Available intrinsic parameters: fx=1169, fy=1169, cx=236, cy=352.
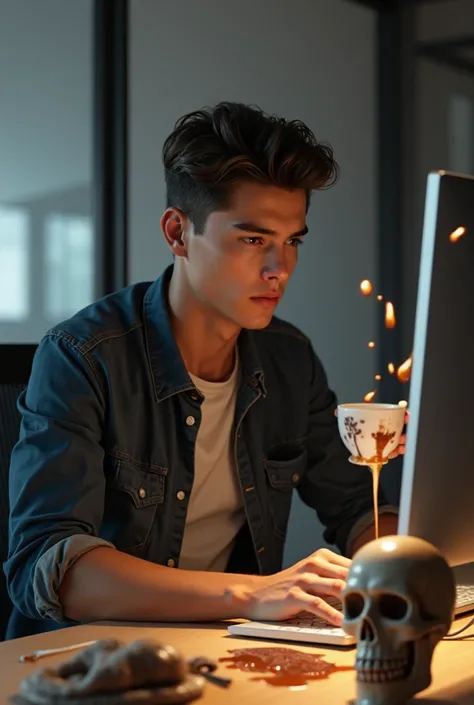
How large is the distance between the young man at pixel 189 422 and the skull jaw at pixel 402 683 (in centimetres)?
50

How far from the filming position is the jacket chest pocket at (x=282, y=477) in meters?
2.14

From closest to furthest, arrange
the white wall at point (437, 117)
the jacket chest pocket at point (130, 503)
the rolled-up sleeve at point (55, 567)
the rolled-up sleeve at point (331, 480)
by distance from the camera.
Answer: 1. the rolled-up sleeve at point (55, 567)
2. the jacket chest pocket at point (130, 503)
3. the rolled-up sleeve at point (331, 480)
4. the white wall at point (437, 117)

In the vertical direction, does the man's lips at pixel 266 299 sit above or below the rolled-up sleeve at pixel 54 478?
above

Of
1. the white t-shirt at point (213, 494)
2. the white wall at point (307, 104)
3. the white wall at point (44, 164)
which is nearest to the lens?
the white t-shirt at point (213, 494)

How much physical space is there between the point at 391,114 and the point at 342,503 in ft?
7.00

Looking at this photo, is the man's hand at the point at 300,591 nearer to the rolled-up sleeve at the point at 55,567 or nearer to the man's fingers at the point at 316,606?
the man's fingers at the point at 316,606

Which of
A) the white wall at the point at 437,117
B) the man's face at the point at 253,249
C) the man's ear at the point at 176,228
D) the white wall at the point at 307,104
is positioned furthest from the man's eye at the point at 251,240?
the white wall at the point at 437,117

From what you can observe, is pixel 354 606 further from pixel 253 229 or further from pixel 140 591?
pixel 253 229

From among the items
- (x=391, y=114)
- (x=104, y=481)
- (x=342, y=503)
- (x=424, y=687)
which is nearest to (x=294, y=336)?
(x=342, y=503)

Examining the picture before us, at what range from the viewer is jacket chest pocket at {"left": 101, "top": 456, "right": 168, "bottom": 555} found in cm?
192

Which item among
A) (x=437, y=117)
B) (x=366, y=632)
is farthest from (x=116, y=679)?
(x=437, y=117)

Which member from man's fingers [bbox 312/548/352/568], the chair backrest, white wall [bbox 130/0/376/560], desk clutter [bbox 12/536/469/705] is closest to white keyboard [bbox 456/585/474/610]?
man's fingers [bbox 312/548/352/568]

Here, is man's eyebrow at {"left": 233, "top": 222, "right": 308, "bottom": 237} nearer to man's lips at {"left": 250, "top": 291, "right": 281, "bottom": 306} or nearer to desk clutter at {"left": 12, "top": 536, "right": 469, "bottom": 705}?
man's lips at {"left": 250, "top": 291, "right": 281, "bottom": 306}

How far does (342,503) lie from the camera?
224 centimetres
